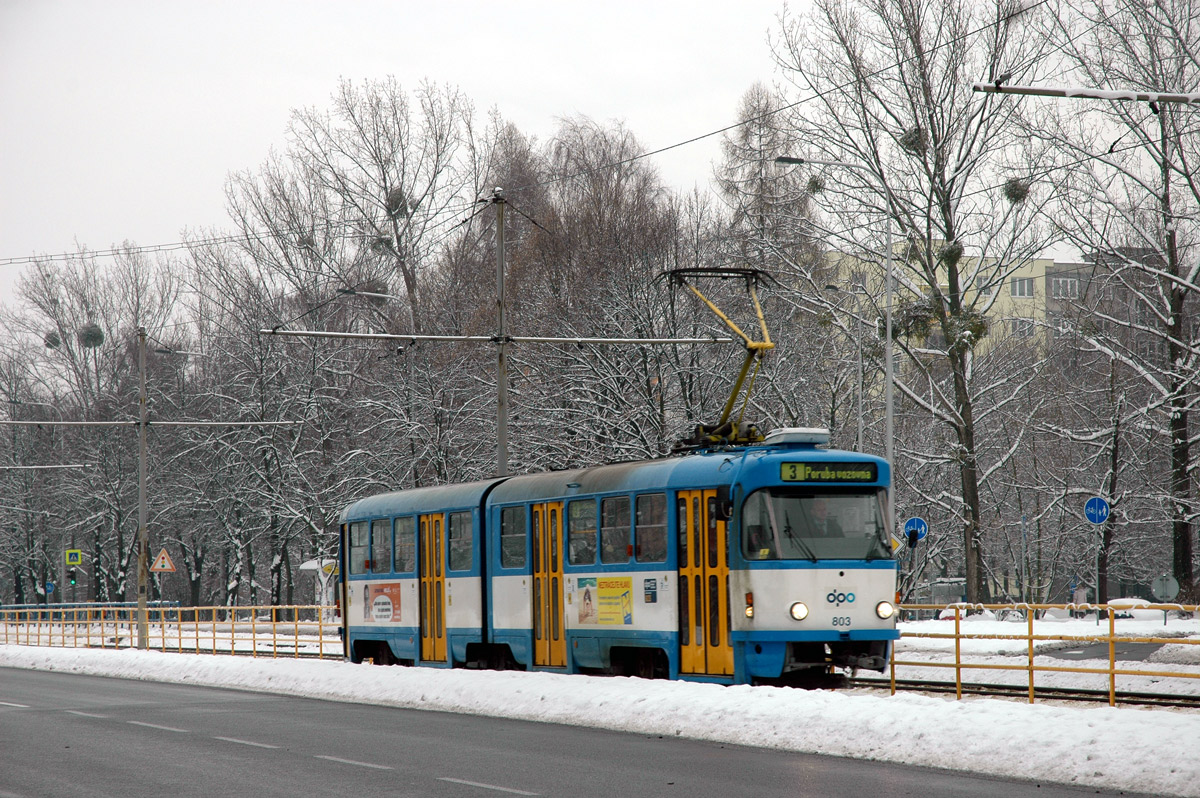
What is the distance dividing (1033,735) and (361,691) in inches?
440

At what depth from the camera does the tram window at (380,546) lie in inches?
968

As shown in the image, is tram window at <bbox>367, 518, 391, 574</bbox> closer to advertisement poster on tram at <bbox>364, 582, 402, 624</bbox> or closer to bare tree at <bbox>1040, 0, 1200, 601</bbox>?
advertisement poster on tram at <bbox>364, 582, 402, 624</bbox>

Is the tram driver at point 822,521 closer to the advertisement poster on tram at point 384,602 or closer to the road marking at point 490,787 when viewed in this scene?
the road marking at point 490,787

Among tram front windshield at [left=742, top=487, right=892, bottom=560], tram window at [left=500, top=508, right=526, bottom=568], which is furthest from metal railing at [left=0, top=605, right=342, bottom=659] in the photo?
tram front windshield at [left=742, top=487, right=892, bottom=560]

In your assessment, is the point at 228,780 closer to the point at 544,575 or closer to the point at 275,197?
the point at 544,575

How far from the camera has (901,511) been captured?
49.5 metres

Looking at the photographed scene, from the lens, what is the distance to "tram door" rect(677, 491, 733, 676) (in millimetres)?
16734

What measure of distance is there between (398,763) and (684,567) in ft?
20.1

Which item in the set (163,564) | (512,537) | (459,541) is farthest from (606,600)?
(163,564)

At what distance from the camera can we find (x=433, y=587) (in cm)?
2289

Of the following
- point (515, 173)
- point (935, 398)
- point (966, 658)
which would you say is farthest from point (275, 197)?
point (966, 658)

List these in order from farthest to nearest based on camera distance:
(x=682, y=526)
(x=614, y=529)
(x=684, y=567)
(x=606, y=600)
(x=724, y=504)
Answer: (x=614, y=529) → (x=606, y=600) → (x=682, y=526) → (x=684, y=567) → (x=724, y=504)

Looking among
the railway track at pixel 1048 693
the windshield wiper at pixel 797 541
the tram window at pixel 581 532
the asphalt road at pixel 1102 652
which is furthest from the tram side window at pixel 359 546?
the asphalt road at pixel 1102 652

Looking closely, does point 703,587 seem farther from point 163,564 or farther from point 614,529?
point 163,564
